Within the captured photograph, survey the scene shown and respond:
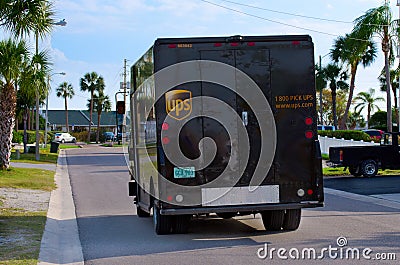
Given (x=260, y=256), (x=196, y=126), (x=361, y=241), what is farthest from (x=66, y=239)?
(x=361, y=241)

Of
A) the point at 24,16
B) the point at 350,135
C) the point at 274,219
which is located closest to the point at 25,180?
the point at 24,16

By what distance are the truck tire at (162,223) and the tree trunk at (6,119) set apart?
16239 mm

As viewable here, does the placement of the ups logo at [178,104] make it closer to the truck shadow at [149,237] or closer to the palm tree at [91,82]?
the truck shadow at [149,237]

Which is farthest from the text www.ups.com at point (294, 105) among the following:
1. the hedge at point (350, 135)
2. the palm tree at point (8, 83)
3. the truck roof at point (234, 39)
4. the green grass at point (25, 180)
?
the hedge at point (350, 135)

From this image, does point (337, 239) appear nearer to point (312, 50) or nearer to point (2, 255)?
point (312, 50)

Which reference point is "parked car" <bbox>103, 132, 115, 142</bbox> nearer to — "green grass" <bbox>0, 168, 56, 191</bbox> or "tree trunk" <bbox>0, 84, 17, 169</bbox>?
"green grass" <bbox>0, 168, 56, 191</bbox>

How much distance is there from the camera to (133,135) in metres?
13.4

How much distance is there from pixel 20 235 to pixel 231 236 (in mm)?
3717

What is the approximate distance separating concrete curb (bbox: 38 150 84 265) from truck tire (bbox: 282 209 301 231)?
11.9ft

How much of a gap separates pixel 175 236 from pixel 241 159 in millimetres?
1941

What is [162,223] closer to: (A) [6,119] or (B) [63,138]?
(A) [6,119]

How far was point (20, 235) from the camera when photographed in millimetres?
11242

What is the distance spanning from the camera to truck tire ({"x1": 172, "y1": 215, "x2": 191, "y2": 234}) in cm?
1116

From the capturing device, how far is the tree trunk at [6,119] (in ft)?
84.3
